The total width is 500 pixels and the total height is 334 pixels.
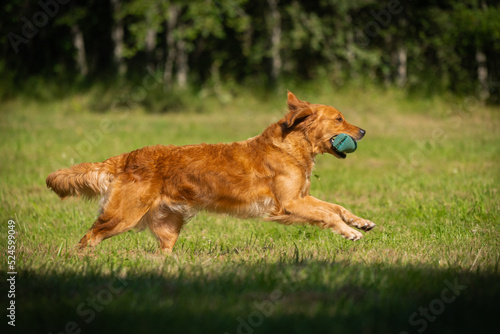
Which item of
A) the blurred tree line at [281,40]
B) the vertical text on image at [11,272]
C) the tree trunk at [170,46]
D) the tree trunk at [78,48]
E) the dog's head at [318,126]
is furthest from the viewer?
the tree trunk at [78,48]

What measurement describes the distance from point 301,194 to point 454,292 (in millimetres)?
1895

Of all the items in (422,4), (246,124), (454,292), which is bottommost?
(246,124)

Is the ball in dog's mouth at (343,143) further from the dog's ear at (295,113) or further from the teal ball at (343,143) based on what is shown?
the dog's ear at (295,113)

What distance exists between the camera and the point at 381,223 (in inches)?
247

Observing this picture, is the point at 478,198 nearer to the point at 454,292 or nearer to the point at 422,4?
the point at 454,292

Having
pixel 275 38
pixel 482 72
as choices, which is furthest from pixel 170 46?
pixel 482 72

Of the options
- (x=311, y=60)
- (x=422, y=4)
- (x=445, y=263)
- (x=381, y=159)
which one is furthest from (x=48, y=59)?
(x=445, y=263)

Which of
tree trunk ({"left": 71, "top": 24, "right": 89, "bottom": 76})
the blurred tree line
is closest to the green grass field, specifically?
the blurred tree line

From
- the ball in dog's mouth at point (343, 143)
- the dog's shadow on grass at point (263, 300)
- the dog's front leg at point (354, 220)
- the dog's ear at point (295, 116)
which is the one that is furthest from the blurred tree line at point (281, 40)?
the dog's shadow on grass at point (263, 300)

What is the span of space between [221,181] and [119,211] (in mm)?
969

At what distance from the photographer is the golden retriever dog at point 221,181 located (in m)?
4.96

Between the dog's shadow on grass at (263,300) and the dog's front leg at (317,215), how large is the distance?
0.56m

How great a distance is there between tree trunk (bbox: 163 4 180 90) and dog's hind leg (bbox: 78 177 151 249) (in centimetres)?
1516

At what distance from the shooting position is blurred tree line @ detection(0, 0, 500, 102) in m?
19.1
